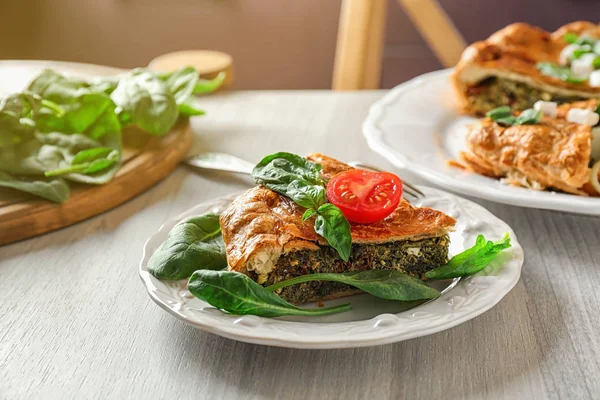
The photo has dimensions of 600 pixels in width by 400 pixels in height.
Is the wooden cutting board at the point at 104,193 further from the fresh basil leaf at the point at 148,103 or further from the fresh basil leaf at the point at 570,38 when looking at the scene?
the fresh basil leaf at the point at 570,38

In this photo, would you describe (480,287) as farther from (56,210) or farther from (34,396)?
(56,210)

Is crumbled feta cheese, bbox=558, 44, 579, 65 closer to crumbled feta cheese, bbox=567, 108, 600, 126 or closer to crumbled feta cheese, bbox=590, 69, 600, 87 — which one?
crumbled feta cheese, bbox=590, 69, 600, 87

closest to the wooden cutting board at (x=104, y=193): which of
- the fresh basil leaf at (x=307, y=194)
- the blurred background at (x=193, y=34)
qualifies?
the fresh basil leaf at (x=307, y=194)

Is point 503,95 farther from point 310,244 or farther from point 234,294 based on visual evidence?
point 234,294

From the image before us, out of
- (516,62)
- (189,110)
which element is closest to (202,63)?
(189,110)

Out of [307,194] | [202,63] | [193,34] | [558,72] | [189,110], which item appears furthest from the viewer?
[193,34]

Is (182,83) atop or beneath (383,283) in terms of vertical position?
beneath

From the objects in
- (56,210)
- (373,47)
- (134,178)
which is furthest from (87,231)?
(373,47)
